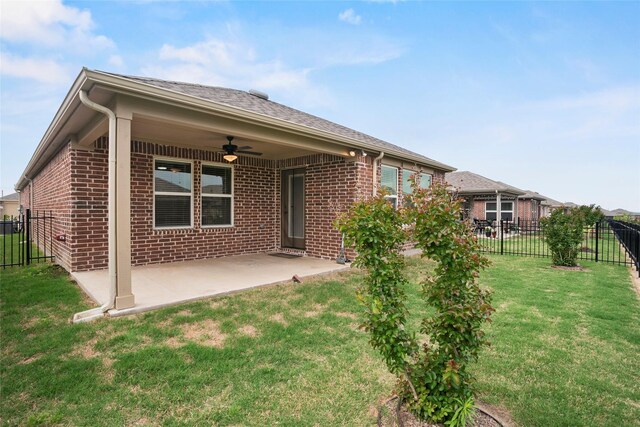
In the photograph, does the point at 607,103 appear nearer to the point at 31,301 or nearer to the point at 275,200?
the point at 275,200

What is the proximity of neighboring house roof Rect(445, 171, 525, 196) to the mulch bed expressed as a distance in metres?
16.3

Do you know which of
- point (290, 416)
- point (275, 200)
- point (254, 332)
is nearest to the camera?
point (290, 416)

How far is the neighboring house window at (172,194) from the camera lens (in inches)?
283

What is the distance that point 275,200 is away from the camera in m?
9.30

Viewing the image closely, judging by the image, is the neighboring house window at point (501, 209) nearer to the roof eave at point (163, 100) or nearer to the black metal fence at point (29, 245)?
→ the roof eave at point (163, 100)

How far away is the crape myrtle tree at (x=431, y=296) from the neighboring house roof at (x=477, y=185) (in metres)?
16.4

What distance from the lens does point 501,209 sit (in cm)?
2008

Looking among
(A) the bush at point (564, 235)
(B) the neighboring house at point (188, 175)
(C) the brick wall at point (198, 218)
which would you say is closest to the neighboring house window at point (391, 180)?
(B) the neighboring house at point (188, 175)

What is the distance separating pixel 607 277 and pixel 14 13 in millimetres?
12178

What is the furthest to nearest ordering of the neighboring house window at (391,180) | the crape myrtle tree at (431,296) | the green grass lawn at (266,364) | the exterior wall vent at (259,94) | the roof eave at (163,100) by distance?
the exterior wall vent at (259,94) < the neighboring house window at (391,180) < the roof eave at (163,100) < the green grass lawn at (266,364) < the crape myrtle tree at (431,296)

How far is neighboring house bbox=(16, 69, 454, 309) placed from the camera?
13.3 feet

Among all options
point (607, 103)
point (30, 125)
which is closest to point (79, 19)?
point (30, 125)

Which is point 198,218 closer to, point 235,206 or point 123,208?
point 235,206

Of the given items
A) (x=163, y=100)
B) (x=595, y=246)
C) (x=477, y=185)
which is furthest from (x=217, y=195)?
A: (x=477, y=185)
